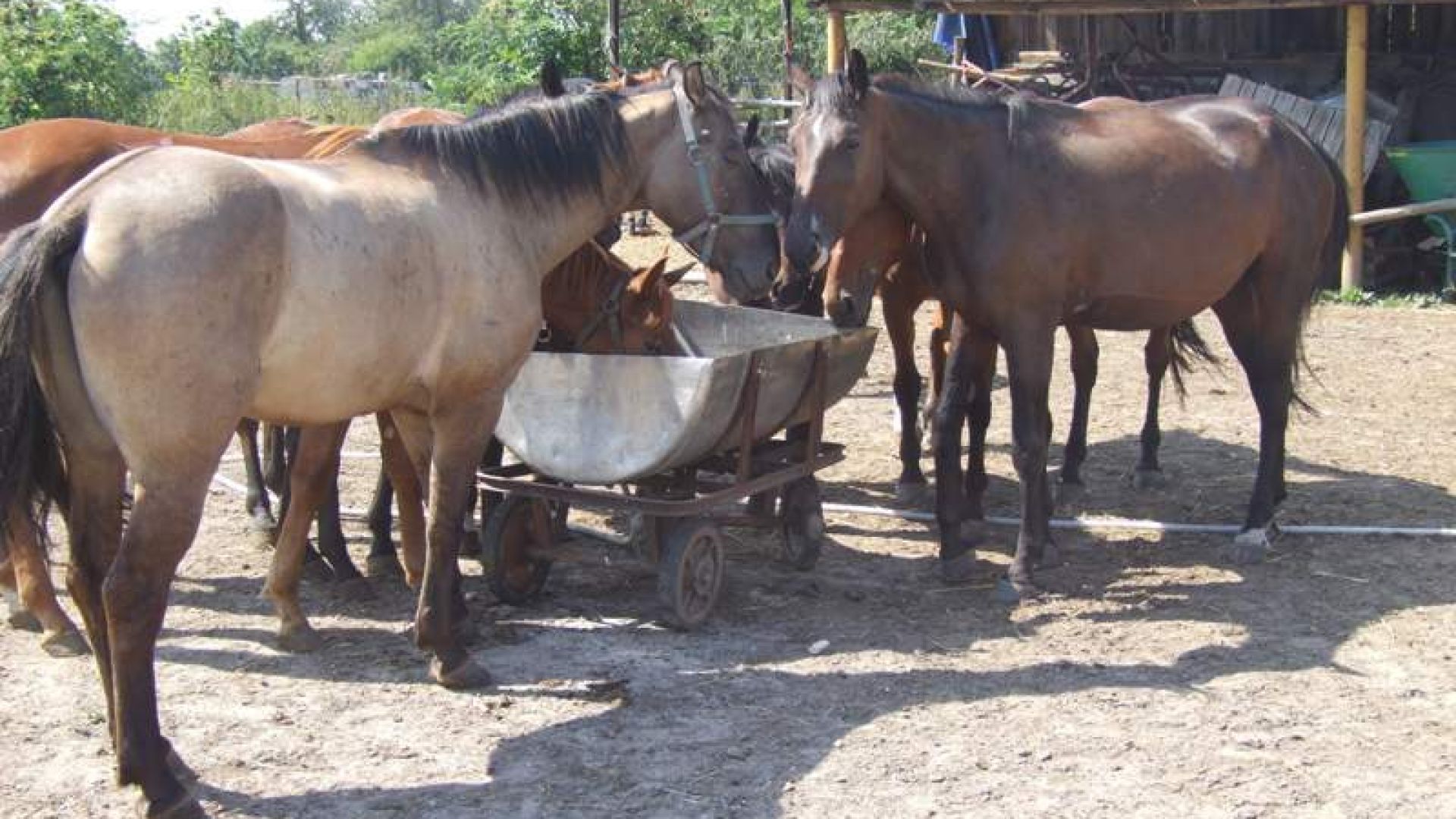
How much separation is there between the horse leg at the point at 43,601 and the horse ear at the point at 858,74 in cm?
337

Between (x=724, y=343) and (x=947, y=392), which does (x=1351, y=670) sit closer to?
(x=947, y=392)

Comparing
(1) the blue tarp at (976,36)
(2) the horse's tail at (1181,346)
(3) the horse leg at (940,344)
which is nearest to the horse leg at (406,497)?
(3) the horse leg at (940,344)

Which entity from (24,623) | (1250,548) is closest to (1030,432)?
(1250,548)

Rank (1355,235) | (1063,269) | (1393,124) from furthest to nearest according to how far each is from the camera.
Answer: (1393,124), (1355,235), (1063,269)

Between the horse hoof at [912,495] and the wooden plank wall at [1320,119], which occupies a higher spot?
the wooden plank wall at [1320,119]

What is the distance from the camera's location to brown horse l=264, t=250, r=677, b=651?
5.26 meters

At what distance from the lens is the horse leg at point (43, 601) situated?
5.09 metres

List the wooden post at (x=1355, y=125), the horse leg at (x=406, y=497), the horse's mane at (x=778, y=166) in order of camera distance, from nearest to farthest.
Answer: the horse leg at (x=406, y=497) → the horse's mane at (x=778, y=166) → the wooden post at (x=1355, y=125)

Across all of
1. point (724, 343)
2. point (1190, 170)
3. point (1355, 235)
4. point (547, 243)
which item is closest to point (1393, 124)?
point (1355, 235)

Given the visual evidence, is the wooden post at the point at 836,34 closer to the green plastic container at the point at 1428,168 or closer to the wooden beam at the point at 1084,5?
the wooden beam at the point at 1084,5

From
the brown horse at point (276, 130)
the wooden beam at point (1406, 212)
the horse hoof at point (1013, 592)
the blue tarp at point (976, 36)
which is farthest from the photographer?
the blue tarp at point (976, 36)

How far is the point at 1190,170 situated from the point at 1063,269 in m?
0.86

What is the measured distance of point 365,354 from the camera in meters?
4.32

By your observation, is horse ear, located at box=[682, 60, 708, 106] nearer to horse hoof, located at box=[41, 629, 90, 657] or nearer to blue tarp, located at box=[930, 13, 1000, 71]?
horse hoof, located at box=[41, 629, 90, 657]
